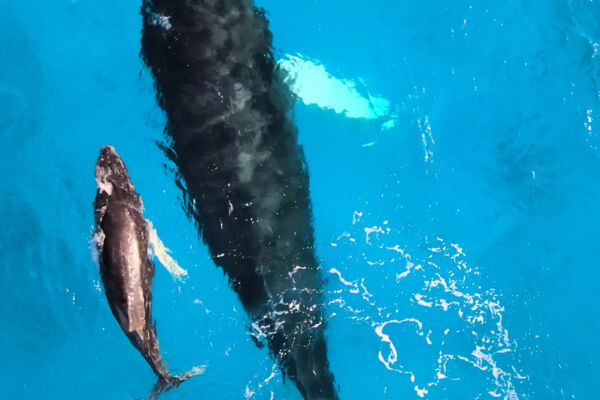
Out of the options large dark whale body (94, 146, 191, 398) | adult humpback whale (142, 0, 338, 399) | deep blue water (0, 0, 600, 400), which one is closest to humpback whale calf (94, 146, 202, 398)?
large dark whale body (94, 146, 191, 398)

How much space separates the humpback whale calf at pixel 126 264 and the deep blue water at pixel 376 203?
1744mm

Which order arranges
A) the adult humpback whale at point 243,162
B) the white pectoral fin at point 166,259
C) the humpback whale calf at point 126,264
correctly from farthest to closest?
the white pectoral fin at point 166,259
the adult humpback whale at point 243,162
the humpback whale calf at point 126,264

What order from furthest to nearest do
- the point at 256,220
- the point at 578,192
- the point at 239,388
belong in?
the point at 578,192 < the point at 239,388 < the point at 256,220

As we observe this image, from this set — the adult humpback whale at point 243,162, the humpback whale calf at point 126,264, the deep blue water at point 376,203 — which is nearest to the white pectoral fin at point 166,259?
the deep blue water at point 376,203

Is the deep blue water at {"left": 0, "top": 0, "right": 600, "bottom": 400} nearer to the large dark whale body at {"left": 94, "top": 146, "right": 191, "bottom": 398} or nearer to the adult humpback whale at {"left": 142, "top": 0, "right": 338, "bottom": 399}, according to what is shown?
the adult humpback whale at {"left": 142, "top": 0, "right": 338, "bottom": 399}

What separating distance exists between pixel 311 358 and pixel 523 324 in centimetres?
311

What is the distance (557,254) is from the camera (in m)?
7.88

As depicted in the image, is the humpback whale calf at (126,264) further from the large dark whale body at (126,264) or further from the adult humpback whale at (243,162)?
the adult humpback whale at (243,162)

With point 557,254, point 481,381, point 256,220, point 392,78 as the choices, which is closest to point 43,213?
point 256,220

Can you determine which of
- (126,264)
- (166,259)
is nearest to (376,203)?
(166,259)

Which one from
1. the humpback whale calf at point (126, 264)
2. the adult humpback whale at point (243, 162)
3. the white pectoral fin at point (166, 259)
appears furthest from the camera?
the white pectoral fin at point (166, 259)

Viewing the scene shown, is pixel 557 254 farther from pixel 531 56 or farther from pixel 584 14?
pixel 584 14

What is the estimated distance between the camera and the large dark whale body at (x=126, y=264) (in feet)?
16.5

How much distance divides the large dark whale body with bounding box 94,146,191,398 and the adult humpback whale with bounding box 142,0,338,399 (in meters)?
1.23
